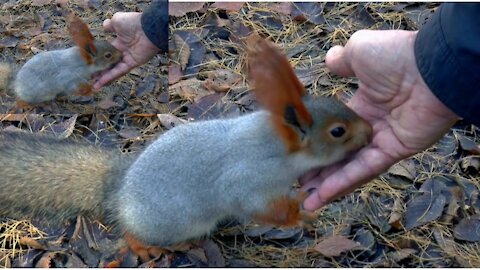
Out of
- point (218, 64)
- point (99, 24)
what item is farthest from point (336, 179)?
point (99, 24)

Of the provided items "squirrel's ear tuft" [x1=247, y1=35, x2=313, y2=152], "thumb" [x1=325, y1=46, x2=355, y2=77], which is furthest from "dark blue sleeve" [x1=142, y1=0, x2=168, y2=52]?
"squirrel's ear tuft" [x1=247, y1=35, x2=313, y2=152]

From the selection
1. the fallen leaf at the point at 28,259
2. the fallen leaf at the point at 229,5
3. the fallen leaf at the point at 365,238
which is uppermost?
the fallen leaf at the point at 229,5

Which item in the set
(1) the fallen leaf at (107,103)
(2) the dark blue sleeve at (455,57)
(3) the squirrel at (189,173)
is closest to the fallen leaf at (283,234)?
(3) the squirrel at (189,173)

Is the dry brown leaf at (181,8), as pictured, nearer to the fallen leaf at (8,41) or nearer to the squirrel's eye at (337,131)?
the fallen leaf at (8,41)

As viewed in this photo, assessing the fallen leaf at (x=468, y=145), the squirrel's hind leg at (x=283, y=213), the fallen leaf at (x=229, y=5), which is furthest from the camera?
the fallen leaf at (x=229, y=5)

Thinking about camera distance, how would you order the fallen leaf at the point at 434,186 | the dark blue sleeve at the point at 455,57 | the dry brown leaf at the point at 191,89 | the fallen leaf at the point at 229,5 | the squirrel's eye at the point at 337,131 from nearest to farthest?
the dark blue sleeve at the point at 455,57 → the squirrel's eye at the point at 337,131 → the fallen leaf at the point at 434,186 → the dry brown leaf at the point at 191,89 → the fallen leaf at the point at 229,5

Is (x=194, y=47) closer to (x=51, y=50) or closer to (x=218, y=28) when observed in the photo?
(x=218, y=28)
